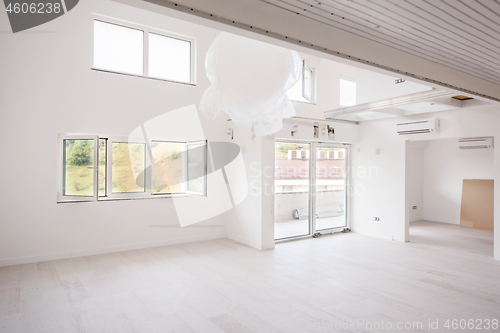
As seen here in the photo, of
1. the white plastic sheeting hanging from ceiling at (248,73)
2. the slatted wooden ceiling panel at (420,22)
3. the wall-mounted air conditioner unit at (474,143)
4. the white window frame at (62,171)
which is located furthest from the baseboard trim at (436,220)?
the white window frame at (62,171)

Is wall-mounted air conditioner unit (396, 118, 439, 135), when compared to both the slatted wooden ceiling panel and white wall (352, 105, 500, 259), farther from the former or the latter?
the slatted wooden ceiling panel

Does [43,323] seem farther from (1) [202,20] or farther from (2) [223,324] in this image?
(1) [202,20]

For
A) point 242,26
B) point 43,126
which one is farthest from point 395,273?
point 43,126

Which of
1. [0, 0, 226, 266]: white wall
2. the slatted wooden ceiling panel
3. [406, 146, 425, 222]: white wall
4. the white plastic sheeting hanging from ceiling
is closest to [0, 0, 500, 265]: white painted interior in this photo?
[0, 0, 226, 266]: white wall

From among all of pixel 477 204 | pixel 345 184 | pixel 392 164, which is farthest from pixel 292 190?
pixel 477 204

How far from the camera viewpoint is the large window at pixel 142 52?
532cm

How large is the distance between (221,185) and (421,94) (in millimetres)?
3850

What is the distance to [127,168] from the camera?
557 cm

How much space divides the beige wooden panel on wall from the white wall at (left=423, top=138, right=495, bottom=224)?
120mm

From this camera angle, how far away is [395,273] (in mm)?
4328

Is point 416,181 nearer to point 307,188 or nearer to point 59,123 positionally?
point 307,188

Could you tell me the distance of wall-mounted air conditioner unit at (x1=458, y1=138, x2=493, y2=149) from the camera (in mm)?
6878

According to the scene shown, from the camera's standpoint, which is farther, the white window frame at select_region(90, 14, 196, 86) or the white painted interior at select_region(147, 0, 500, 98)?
the white window frame at select_region(90, 14, 196, 86)

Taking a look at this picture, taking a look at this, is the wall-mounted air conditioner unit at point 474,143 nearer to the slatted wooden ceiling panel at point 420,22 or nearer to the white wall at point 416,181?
the white wall at point 416,181
